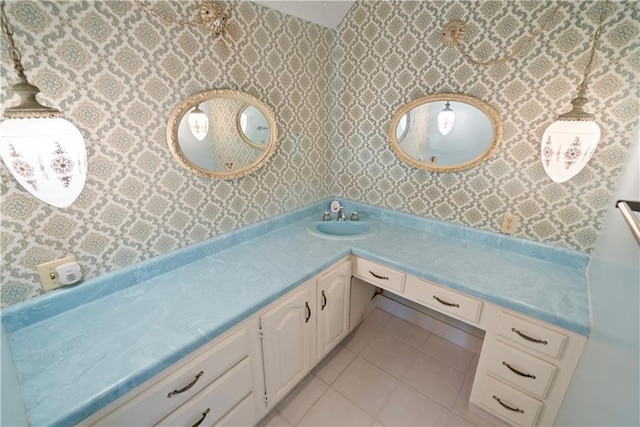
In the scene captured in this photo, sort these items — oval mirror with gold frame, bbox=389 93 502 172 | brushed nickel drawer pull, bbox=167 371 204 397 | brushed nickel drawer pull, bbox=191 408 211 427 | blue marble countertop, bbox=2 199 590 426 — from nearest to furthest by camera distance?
1. blue marble countertop, bbox=2 199 590 426
2. brushed nickel drawer pull, bbox=167 371 204 397
3. brushed nickel drawer pull, bbox=191 408 211 427
4. oval mirror with gold frame, bbox=389 93 502 172

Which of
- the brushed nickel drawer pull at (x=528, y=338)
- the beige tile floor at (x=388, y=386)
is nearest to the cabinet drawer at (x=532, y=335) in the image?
the brushed nickel drawer pull at (x=528, y=338)

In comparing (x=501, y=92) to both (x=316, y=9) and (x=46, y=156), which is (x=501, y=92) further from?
(x=46, y=156)

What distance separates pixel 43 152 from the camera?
96 centimetres

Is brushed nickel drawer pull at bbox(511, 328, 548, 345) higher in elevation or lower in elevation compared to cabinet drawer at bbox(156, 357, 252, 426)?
higher

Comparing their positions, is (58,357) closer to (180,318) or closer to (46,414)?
(46,414)

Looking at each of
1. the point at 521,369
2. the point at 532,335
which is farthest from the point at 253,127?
the point at 521,369

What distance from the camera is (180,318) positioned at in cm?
105

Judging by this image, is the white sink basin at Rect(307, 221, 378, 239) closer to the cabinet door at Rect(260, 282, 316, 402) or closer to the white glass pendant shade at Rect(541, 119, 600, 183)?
the cabinet door at Rect(260, 282, 316, 402)

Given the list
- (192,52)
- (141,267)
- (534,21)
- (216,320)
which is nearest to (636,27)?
(534,21)

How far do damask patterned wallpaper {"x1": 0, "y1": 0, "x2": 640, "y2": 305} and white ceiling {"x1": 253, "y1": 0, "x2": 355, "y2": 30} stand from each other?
0.05 m

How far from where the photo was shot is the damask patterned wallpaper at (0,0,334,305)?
0.96 meters

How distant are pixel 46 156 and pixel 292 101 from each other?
4.03 ft

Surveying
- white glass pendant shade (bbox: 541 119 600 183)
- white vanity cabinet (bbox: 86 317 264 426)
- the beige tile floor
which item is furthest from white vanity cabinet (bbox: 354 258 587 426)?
white vanity cabinet (bbox: 86 317 264 426)

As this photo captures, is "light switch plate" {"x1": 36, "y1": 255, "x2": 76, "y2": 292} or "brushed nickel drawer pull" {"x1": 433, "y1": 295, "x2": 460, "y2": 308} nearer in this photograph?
"light switch plate" {"x1": 36, "y1": 255, "x2": 76, "y2": 292}
